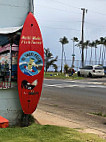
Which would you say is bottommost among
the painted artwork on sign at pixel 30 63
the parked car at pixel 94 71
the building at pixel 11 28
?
the parked car at pixel 94 71

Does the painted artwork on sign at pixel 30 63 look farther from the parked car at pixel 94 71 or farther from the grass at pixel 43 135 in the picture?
the parked car at pixel 94 71

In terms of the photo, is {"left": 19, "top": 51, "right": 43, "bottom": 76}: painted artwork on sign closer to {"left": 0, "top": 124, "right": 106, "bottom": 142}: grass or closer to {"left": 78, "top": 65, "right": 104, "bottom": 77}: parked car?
{"left": 0, "top": 124, "right": 106, "bottom": 142}: grass

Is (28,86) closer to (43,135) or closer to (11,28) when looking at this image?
(43,135)

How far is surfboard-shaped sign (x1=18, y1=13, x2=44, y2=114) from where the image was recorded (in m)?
5.36

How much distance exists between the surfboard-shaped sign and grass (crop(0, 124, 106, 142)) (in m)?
0.63

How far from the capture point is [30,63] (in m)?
5.42

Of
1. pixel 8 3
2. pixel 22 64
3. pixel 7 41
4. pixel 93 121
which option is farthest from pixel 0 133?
pixel 93 121

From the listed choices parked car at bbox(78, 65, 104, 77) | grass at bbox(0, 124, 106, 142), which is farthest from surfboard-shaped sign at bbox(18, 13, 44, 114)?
parked car at bbox(78, 65, 104, 77)

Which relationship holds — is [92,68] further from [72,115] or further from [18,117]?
[18,117]

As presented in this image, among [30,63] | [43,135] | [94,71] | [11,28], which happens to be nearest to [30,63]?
[30,63]

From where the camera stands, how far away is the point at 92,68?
31.4 m

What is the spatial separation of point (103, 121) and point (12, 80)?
3.10 m

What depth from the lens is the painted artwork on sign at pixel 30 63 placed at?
538cm

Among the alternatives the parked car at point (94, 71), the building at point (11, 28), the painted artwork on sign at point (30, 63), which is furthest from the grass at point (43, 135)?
the parked car at point (94, 71)
